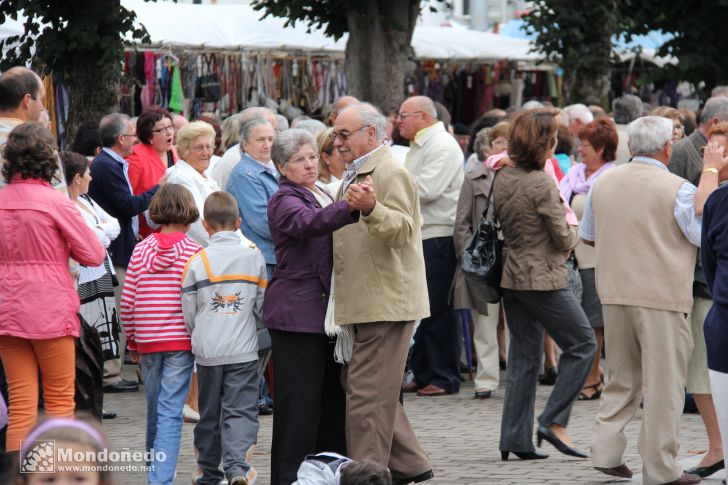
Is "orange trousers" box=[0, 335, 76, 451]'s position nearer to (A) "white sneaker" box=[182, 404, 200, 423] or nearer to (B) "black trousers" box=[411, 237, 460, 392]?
(A) "white sneaker" box=[182, 404, 200, 423]

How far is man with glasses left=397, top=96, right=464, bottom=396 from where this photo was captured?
10.4m

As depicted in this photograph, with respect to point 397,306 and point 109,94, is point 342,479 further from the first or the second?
point 109,94

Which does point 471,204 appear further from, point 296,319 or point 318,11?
point 318,11

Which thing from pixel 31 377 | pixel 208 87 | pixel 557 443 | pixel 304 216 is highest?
pixel 304 216

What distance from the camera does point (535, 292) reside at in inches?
312

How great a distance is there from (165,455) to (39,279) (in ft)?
3.77

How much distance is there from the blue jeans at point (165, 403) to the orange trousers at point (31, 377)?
19.1 inches

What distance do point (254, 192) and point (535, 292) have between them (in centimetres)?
218

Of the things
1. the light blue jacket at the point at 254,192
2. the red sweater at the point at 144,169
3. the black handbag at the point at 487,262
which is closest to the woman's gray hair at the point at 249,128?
the light blue jacket at the point at 254,192

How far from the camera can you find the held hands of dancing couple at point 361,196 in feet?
20.5

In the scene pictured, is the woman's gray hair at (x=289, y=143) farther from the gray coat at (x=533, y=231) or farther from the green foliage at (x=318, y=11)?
the green foliage at (x=318, y=11)

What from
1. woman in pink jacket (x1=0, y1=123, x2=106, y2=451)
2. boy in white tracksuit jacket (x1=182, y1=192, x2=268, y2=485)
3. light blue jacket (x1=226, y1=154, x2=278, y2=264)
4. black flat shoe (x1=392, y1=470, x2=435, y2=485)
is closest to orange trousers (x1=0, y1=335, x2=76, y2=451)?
woman in pink jacket (x1=0, y1=123, x2=106, y2=451)

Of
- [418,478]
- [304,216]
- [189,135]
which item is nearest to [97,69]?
[189,135]

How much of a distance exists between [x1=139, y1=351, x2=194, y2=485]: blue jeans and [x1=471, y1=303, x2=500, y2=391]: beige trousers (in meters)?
3.76
